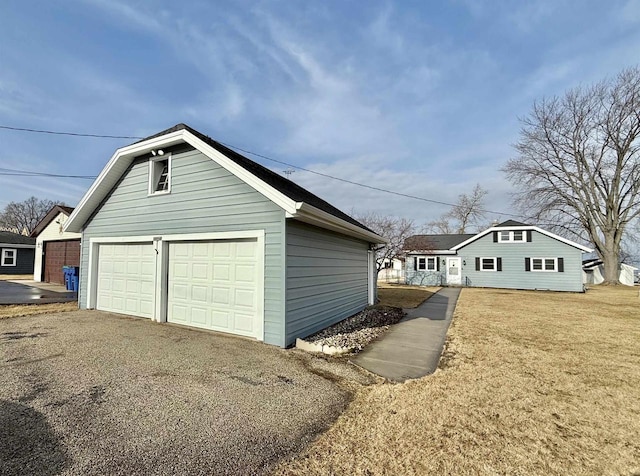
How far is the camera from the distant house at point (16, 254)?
917 inches

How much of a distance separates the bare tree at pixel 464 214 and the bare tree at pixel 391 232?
17.6 metres

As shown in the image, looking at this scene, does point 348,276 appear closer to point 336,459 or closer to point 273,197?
point 273,197

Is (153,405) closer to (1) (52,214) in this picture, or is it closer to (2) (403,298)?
(2) (403,298)

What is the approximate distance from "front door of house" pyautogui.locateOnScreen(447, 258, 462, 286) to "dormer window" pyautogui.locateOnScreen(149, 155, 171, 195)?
69.1 feet

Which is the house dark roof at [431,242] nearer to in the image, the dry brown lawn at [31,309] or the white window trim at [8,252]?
the dry brown lawn at [31,309]

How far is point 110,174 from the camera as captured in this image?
8352 mm

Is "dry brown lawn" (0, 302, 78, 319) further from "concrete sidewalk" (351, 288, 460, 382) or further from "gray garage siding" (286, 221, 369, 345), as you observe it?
"concrete sidewalk" (351, 288, 460, 382)

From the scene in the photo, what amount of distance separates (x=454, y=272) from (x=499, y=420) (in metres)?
21.5

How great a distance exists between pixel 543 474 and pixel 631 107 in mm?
30258

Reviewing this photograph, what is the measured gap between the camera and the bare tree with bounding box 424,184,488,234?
1551 inches

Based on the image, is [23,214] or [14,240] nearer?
[14,240]

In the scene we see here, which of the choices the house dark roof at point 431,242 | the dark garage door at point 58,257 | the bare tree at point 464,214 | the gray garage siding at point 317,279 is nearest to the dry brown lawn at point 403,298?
the gray garage siding at point 317,279

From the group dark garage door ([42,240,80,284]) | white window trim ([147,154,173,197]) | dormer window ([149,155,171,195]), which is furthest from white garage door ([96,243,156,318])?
dark garage door ([42,240,80,284])

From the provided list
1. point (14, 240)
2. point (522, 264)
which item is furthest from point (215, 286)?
point (14, 240)
